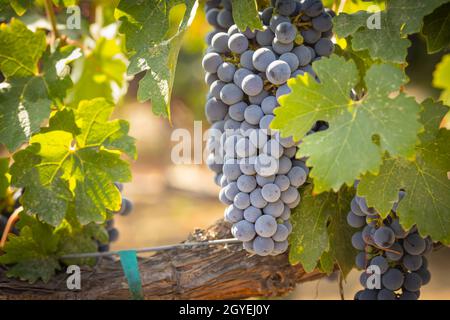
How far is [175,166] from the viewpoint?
586 centimetres

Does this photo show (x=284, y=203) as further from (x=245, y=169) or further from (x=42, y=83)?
(x=42, y=83)

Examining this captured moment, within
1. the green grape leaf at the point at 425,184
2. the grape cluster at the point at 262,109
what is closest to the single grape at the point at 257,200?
the grape cluster at the point at 262,109

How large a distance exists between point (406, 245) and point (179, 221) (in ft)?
11.5

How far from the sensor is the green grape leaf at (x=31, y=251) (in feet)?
5.11

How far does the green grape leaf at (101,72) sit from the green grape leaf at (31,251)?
509 millimetres

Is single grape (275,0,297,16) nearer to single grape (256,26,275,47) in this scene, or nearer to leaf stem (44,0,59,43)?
single grape (256,26,275,47)

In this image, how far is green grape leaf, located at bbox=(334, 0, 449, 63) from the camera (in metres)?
1.22

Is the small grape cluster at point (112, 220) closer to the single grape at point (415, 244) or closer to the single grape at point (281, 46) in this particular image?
the single grape at point (281, 46)

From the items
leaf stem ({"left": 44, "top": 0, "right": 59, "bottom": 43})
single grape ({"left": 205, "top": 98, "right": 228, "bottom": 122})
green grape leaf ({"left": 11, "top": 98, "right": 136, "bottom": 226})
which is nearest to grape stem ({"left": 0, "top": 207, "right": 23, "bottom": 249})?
green grape leaf ({"left": 11, "top": 98, "right": 136, "bottom": 226})

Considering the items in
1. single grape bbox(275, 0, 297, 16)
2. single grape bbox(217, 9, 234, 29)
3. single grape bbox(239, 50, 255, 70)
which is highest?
single grape bbox(217, 9, 234, 29)

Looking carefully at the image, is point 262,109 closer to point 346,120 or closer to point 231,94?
point 231,94

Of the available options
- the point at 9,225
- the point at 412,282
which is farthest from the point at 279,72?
the point at 9,225

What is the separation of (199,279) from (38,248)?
1.46ft

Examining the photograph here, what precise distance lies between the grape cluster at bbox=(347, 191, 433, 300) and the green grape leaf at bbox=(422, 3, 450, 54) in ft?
1.36
